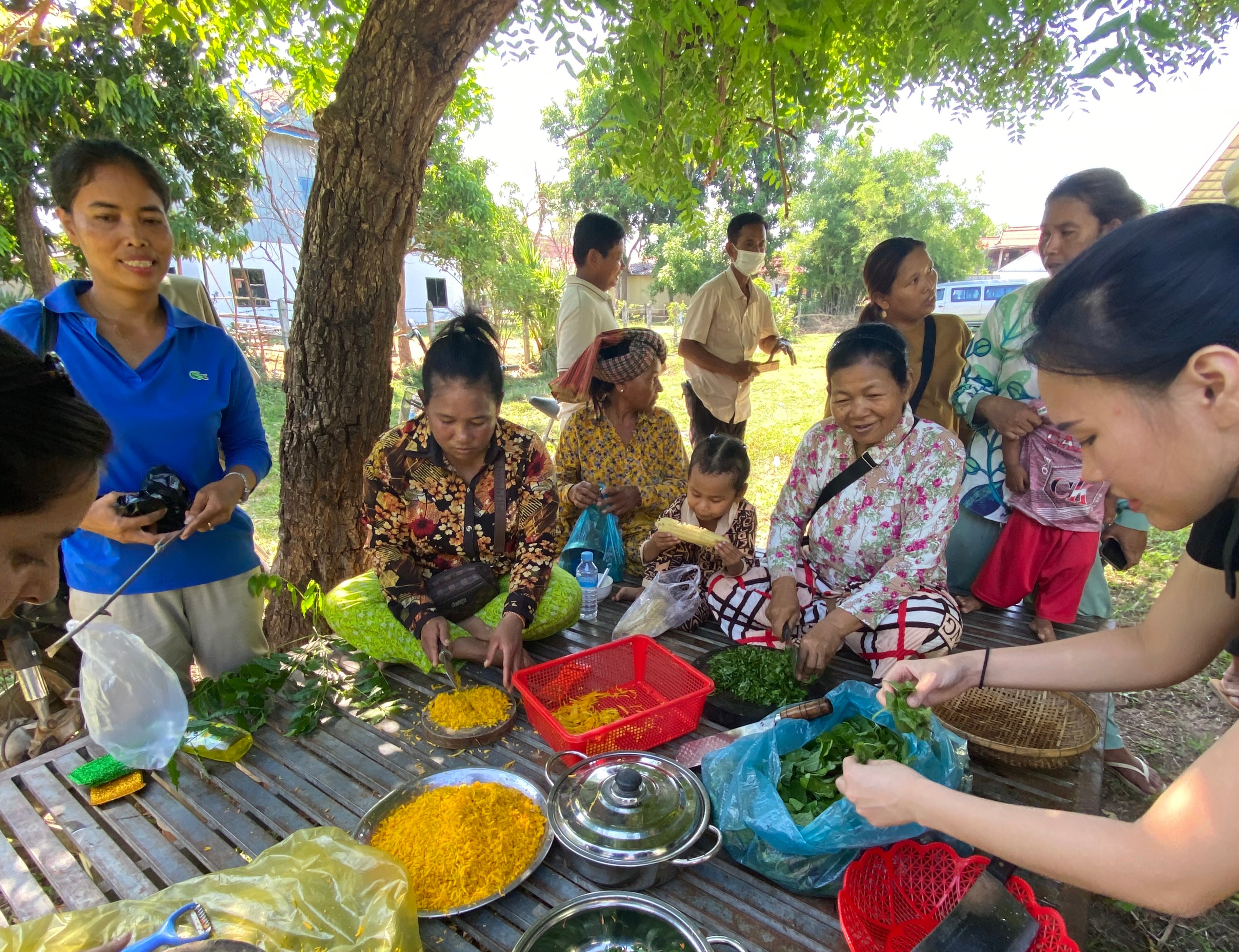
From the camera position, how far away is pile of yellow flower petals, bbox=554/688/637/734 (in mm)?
2199

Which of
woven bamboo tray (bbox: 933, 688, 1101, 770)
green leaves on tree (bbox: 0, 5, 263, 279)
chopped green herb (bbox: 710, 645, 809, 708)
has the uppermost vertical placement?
green leaves on tree (bbox: 0, 5, 263, 279)

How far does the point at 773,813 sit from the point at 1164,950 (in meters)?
1.69

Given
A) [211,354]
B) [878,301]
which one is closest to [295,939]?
[211,354]

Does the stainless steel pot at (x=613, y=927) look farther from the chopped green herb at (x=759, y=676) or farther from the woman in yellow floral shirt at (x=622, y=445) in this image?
the woman in yellow floral shirt at (x=622, y=445)

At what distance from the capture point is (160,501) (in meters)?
2.19

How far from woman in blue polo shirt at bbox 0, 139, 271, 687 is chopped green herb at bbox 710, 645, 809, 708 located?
1.96 m

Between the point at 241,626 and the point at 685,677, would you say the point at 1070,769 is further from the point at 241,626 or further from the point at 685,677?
the point at 241,626

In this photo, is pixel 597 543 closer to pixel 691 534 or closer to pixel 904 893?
pixel 691 534

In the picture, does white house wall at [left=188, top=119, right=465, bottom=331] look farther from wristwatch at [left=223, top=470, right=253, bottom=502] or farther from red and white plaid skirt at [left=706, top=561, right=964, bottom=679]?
red and white plaid skirt at [left=706, top=561, right=964, bottom=679]

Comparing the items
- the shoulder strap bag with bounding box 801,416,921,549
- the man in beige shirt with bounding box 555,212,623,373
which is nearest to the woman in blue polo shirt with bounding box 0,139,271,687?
the man in beige shirt with bounding box 555,212,623,373

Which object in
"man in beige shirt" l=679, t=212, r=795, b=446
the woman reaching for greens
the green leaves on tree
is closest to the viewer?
the woman reaching for greens

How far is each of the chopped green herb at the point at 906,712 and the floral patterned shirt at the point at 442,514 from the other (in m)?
1.44

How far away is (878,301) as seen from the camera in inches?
136

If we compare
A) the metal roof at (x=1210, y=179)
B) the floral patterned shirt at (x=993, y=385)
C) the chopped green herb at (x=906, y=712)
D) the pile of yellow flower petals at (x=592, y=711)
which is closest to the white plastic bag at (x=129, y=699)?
the pile of yellow flower petals at (x=592, y=711)
